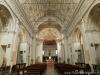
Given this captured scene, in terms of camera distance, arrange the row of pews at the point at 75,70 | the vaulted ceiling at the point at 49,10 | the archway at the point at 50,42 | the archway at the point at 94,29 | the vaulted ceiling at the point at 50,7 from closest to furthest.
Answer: the row of pews at the point at 75,70
the archway at the point at 94,29
the vaulted ceiling at the point at 50,7
the vaulted ceiling at the point at 49,10
the archway at the point at 50,42

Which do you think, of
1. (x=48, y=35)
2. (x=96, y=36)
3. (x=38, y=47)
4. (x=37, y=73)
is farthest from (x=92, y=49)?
(x=48, y=35)

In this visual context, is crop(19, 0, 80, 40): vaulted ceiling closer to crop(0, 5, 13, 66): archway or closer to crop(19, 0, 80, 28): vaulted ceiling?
crop(19, 0, 80, 28): vaulted ceiling

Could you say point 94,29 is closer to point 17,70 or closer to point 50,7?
point 17,70

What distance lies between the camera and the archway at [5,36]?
366 inches

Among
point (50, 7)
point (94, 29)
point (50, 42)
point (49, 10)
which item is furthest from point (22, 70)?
point (50, 42)

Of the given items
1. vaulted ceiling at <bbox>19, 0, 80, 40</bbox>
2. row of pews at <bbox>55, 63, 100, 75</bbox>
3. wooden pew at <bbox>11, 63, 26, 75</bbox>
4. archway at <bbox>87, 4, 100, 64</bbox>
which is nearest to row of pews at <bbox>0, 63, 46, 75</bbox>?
wooden pew at <bbox>11, 63, 26, 75</bbox>

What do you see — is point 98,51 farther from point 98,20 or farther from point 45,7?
point 45,7

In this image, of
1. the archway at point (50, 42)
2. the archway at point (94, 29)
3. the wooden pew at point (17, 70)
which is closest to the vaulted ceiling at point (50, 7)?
the archway at point (94, 29)

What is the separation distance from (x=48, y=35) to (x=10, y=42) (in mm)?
20304

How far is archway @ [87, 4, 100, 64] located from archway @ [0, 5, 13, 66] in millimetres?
7537

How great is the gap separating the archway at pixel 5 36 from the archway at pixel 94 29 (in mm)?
7537

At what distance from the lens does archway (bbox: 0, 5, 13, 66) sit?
9287mm

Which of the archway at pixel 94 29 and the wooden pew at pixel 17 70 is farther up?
the archway at pixel 94 29

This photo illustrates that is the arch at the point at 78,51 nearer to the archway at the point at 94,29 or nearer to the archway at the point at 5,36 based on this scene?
the archway at the point at 94,29
